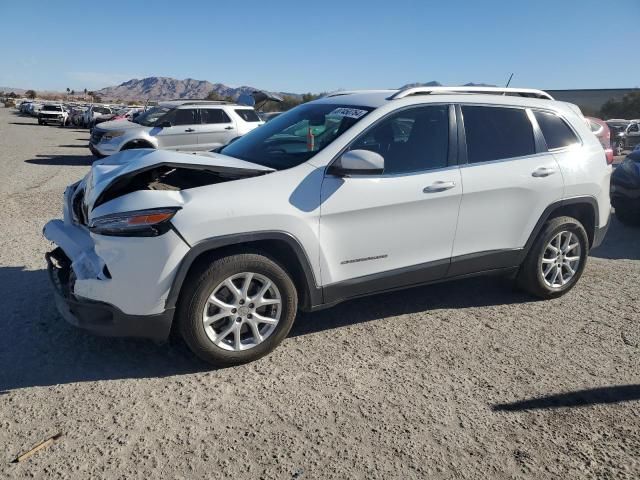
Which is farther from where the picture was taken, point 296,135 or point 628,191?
point 628,191

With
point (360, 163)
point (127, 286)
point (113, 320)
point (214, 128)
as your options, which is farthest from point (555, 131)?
point (214, 128)

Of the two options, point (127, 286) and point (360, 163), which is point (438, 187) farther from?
point (127, 286)

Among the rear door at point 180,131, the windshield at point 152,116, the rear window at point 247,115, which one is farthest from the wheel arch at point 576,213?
the windshield at point 152,116

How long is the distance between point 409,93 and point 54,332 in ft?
10.5

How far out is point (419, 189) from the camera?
3809 millimetres

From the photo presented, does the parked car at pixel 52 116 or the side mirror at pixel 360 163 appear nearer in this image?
the side mirror at pixel 360 163

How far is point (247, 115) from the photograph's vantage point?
1380 cm

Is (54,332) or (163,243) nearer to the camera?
(163,243)

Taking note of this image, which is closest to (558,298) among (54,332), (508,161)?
(508,161)

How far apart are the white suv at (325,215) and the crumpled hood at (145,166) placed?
2 cm

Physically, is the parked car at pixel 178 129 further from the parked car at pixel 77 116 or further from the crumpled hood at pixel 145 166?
the parked car at pixel 77 116

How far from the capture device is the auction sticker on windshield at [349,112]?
3838 mm

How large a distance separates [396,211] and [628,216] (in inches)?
224

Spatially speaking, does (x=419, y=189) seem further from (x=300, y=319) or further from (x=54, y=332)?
(x=54, y=332)
